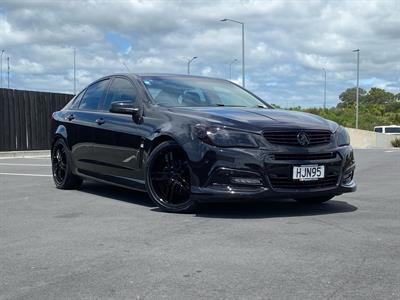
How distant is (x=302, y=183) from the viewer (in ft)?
19.3

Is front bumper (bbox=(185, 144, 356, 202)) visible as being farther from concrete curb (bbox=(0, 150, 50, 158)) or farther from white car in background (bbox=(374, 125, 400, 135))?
white car in background (bbox=(374, 125, 400, 135))

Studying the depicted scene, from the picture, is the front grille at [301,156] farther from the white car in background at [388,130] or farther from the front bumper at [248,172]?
the white car in background at [388,130]

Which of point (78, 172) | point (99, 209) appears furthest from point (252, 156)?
point (78, 172)

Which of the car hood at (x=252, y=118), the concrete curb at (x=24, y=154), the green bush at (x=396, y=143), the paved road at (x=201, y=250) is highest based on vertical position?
the car hood at (x=252, y=118)

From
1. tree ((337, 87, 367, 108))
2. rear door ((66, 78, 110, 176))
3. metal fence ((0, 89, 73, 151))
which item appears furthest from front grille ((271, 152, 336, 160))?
tree ((337, 87, 367, 108))

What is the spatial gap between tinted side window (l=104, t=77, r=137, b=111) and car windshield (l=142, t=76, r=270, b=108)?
206 mm

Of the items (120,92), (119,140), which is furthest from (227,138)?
(120,92)

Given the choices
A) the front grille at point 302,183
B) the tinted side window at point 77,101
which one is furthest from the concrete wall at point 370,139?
the front grille at point 302,183

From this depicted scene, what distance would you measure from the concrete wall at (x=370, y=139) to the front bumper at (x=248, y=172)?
125 feet

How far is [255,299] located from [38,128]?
16.7m

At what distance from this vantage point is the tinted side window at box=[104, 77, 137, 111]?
709cm

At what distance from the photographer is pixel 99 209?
21.5ft

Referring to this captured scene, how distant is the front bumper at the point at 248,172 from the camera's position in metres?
5.71

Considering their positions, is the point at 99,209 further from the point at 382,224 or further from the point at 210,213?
the point at 382,224
